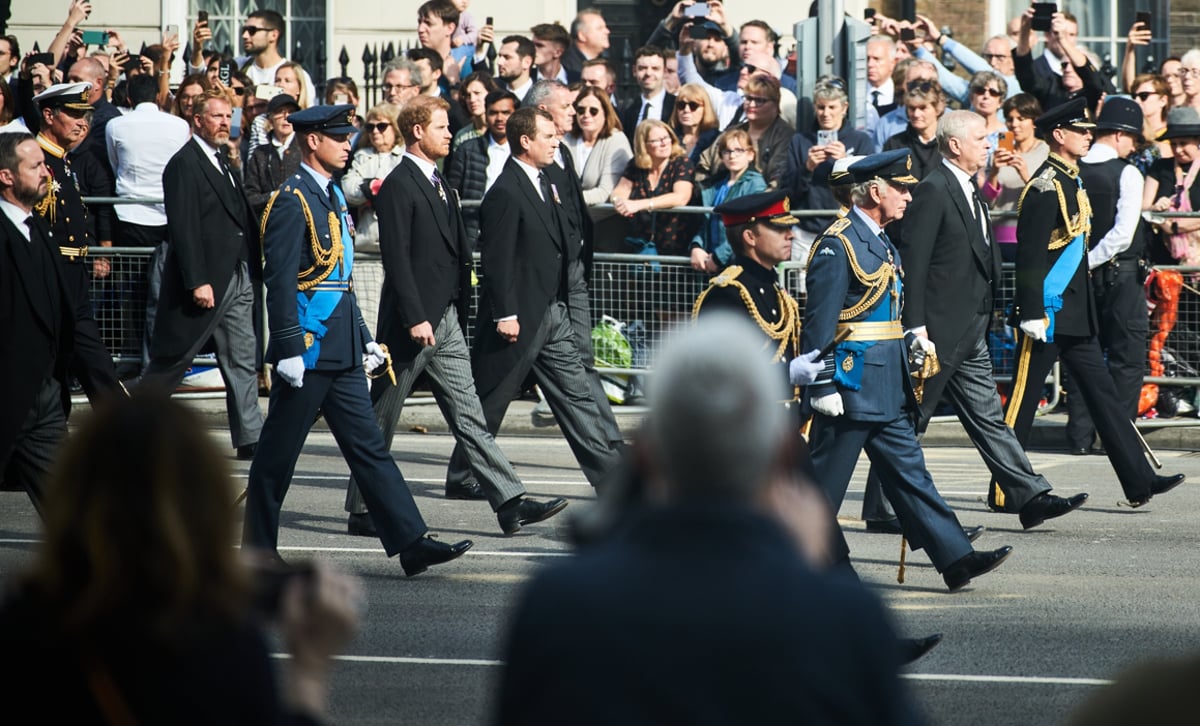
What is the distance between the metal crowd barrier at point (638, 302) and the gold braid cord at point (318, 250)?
16.8 feet

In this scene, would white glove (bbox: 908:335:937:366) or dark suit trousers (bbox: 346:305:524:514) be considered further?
dark suit trousers (bbox: 346:305:524:514)

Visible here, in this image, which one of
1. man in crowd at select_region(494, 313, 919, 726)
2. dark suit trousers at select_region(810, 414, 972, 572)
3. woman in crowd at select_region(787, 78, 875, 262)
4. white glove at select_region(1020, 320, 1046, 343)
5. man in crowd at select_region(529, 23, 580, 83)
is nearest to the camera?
man in crowd at select_region(494, 313, 919, 726)

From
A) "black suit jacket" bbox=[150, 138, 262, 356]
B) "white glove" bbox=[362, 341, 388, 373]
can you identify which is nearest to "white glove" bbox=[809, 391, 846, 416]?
"white glove" bbox=[362, 341, 388, 373]

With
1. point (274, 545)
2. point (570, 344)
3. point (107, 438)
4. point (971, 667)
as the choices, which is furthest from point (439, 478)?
point (107, 438)

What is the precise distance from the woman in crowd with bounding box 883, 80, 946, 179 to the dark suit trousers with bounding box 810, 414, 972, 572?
5682 millimetres

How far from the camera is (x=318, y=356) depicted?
8.34 meters

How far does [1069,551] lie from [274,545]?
12.2 ft

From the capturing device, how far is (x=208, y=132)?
37.5 ft

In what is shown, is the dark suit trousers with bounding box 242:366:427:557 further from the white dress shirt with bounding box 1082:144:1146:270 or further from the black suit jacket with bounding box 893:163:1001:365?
the white dress shirt with bounding box 1082:144:1146:270

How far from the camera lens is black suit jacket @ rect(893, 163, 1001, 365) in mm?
9531

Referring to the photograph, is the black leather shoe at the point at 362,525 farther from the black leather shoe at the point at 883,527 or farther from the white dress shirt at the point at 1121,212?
the white dress shirt at the point at 1121,212

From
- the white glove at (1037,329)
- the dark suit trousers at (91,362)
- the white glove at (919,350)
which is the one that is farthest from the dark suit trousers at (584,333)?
the dark suit trousers at (91,362)

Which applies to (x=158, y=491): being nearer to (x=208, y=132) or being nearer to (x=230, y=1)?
(x=208, y=132)

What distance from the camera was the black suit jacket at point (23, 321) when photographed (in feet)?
25.4
